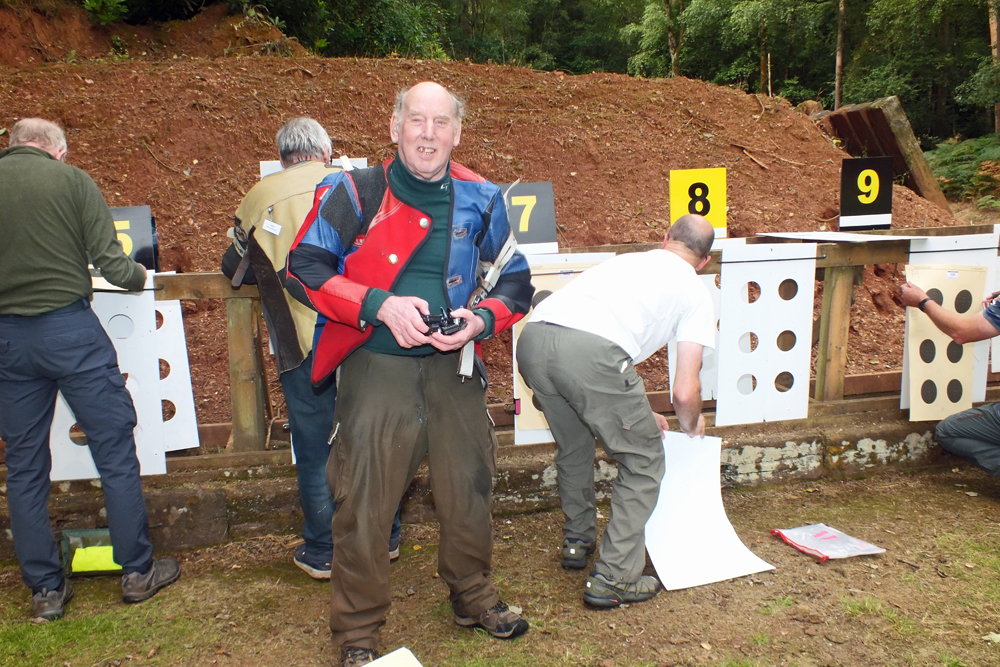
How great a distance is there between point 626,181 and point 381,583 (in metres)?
6.06

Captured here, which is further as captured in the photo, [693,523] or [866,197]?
[866,197]

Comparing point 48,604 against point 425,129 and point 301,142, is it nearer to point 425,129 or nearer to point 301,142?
point 301,142

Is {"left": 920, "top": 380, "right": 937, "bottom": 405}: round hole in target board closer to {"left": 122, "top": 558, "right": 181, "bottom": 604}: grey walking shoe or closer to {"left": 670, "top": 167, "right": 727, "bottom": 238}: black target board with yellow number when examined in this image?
{"left": 670, "top": 167, "right": 727, "bottom": 238}: black target board with yellow number

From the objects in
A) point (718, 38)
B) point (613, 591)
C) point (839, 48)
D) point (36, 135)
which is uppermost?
point (718, 38)

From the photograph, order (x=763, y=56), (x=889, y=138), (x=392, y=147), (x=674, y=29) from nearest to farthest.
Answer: (x=392, y=147) < (x=889, y=138) < (x=763, y=56) < (x=674, y=29)

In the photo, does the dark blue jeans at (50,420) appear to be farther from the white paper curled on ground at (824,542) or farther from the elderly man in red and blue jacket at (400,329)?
the white paper curled on ground at (824,542)

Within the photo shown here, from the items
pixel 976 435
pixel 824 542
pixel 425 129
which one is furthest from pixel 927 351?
pixel 425 129

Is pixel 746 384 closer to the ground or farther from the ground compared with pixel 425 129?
closer to the ground

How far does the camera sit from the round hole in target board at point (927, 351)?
14.4ft

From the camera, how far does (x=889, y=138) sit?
9484 mm

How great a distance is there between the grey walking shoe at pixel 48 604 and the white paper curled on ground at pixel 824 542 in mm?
3409

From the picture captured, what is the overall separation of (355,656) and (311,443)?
3.29 feet

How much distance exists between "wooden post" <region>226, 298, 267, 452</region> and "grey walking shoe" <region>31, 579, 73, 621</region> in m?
1.06

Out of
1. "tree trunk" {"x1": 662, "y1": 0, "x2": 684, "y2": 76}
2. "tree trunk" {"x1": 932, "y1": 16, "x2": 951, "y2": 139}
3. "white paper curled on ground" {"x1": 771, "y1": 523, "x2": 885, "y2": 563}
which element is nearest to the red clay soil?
"white paper curled on ground" {"x1": 771, "y1": 523, "x2": 885, "y2": 563}
